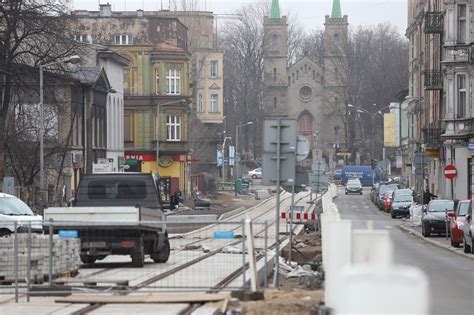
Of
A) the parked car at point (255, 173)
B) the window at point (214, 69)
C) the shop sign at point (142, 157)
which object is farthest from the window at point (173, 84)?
the parked car at point (255, 173)

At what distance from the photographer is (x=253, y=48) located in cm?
15025

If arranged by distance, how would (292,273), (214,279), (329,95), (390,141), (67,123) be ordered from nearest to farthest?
(214,279) < (292,273) < (67,123) < (390,141) < (329,95)

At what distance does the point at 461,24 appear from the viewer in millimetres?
59625

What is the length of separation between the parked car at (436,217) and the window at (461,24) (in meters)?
15.9

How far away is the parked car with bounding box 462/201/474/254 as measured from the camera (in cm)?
3257

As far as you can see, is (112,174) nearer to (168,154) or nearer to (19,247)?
(19,247)

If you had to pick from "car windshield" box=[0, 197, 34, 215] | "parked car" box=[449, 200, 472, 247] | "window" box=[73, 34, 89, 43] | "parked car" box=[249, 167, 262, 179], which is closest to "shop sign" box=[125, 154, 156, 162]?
"window" box=[73, 34, 89, 43]

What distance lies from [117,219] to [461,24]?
128ft

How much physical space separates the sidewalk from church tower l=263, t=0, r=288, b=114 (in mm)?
117433

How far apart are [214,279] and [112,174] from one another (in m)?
10.3

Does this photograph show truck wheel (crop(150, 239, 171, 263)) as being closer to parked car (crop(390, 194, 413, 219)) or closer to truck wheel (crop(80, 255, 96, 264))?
truck wheel (crop(80, 255, 96, 264))

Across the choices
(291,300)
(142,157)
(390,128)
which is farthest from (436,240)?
(390,128)

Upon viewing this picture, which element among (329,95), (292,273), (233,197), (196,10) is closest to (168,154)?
(233,197)

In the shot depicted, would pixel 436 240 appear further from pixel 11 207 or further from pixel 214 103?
pixel 214 103
